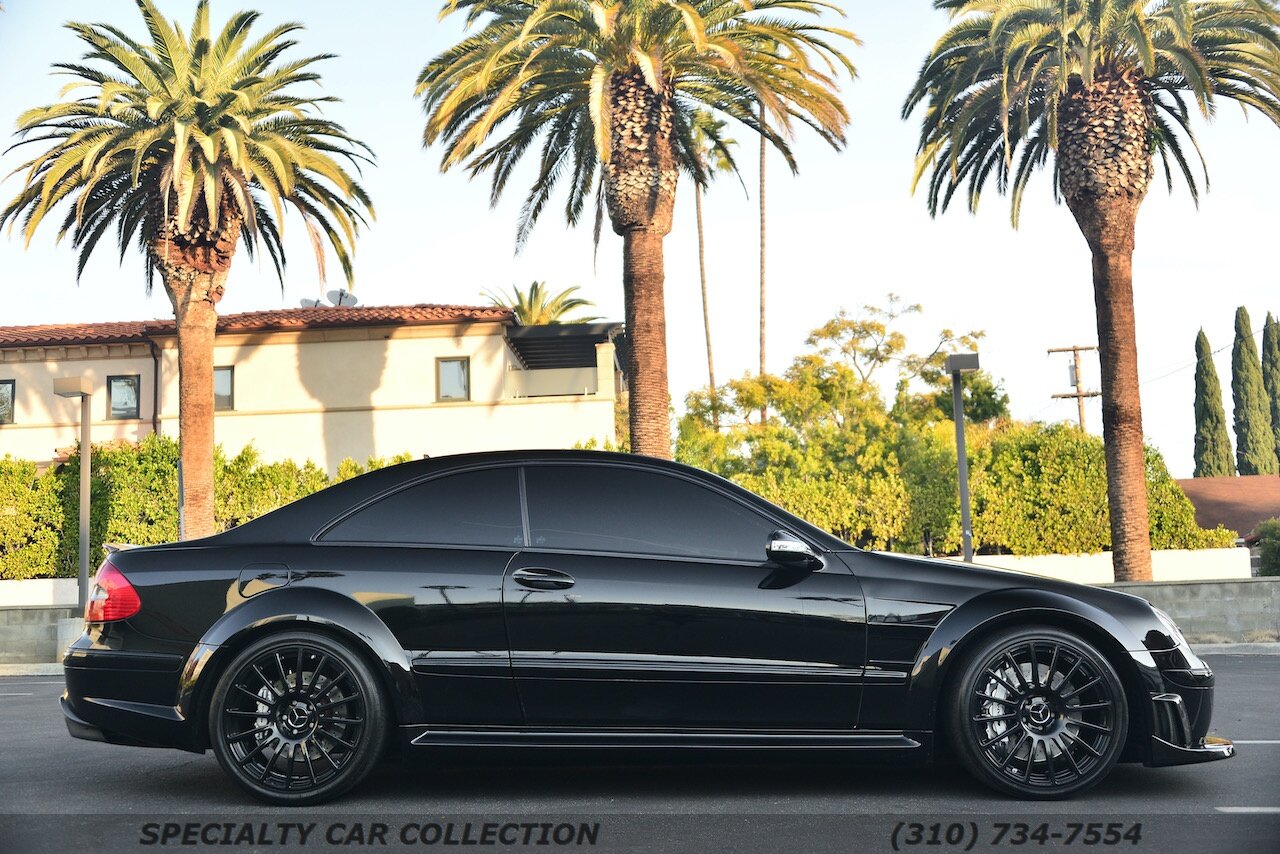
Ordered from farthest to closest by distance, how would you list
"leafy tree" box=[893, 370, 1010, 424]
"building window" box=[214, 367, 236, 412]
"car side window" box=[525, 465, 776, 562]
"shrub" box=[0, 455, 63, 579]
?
"leafy tree" box=[893, 370, 1010, 424]
"building window" box=[214, 367, 236, 412]
"shrub" box=[0, 455, 63, 579]
"car side window" box=[525, 465, 776, 562]

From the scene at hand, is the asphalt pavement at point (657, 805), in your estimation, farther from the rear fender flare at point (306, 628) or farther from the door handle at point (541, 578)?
the door handle at point (541, 578)

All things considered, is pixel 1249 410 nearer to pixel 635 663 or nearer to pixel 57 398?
pixel 57 398

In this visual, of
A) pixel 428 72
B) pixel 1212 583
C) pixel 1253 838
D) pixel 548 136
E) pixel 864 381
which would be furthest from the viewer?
pixel 864 381

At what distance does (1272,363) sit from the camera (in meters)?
66.6

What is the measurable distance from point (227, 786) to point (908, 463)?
24.1m

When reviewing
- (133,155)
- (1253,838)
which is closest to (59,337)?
(133,155)

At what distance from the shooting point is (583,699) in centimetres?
546

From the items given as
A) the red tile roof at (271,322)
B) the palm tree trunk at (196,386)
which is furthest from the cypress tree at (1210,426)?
the palm tree trunk at (196,386)

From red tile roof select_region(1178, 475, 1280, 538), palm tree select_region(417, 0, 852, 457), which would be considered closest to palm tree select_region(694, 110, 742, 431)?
palm tree select_region(417, 0, 852, 457)

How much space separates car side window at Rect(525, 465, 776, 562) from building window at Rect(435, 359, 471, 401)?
2929 centimetres

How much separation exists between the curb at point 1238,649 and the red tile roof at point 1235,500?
34.9 metres

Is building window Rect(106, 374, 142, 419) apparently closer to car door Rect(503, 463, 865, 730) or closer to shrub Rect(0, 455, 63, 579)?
shrub Rect(0, 455, 63, 579)

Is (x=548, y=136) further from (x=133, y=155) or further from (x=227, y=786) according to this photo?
(x=227, y=786)

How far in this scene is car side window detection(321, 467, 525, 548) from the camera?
5750 mm
